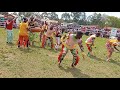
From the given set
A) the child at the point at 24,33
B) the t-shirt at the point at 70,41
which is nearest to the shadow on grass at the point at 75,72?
the t-shirt at the point at 70,41

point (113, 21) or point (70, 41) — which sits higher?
point (70, 41)

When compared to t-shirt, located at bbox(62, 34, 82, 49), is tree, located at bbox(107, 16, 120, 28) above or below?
below

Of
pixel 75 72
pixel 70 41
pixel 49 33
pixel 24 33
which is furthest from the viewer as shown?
pixel 49 33

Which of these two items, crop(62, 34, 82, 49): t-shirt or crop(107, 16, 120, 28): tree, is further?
crop(107, 16, 120, 28): tree

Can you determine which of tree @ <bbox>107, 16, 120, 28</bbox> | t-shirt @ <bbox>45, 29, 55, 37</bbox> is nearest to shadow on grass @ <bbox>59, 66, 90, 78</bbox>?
t-shirt @ <bbox>45, 29, 55, 37</bbox>

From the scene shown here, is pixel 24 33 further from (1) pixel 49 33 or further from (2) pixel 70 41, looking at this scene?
(2) pixel 70 41

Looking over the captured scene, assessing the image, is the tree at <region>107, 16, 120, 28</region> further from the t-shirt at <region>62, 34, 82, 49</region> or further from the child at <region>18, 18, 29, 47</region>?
the t-shirt at <region>62, 34, 82, 49</region>

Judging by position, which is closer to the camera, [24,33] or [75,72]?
[75,72]

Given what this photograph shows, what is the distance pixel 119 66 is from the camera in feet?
39.4

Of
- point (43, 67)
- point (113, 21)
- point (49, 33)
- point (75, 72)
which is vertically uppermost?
point (49, 33)

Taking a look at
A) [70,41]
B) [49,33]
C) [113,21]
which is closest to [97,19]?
[113,21]

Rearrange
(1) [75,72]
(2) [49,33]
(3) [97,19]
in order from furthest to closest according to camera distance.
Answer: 1. (3) [97,19]
2. (2) [49,33]
3. (1) [75,72]

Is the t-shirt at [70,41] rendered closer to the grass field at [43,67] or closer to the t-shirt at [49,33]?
the grass field at [43,67]
